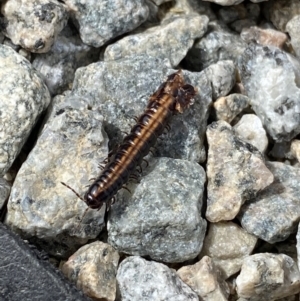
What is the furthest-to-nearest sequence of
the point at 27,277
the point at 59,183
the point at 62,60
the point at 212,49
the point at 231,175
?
the point at 212,49, the point at 62,60, the point at 231,175, the point at 59,183, the point at 27,277

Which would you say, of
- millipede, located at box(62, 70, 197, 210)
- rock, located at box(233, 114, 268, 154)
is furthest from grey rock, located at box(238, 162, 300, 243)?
millipede, located at box(62, 70, 197, 210)

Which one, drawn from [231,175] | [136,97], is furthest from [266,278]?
[136,97]

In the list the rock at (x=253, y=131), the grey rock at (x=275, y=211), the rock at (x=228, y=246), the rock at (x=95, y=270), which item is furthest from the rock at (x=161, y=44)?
the rock at (x=95, y=270)

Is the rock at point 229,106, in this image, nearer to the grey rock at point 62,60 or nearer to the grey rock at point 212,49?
the grey rock at point 212,49

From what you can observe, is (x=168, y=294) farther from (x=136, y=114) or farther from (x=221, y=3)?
(x=221, y=3)

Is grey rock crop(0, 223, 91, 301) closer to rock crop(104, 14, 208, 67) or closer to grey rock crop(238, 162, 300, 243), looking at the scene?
grey rock crop(238, 162, 300, 243)

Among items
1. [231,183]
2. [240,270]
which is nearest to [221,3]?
[231,183]

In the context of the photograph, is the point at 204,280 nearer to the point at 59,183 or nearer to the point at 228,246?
the point at 228,246
